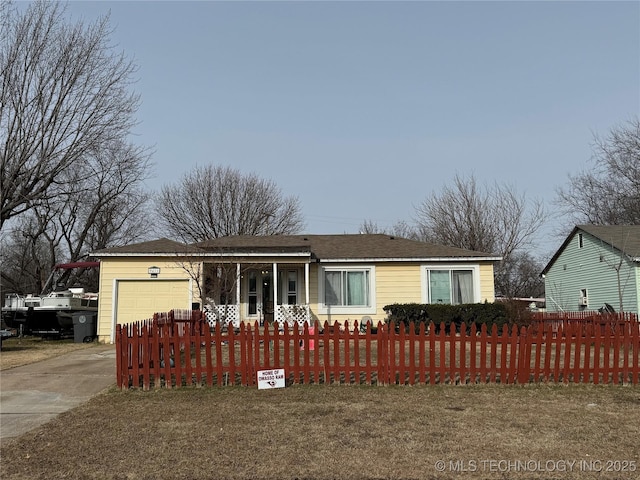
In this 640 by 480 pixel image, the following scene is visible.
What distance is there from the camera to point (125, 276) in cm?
1775

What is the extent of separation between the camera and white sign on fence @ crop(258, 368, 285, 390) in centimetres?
770

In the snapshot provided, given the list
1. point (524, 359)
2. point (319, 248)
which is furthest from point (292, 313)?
point (524, 359)

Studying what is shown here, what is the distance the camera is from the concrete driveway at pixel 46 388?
249 inches

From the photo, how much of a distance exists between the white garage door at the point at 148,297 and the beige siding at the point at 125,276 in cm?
3

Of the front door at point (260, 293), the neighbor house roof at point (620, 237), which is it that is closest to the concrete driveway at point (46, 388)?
the front door at point (260, 293)

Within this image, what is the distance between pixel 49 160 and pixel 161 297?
6.72 metres

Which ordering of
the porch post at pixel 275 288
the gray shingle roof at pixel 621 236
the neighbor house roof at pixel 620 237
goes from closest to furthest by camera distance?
the porch post at pixel 275 288 → the neighbor house roof at pixel 620 237 → the gray shingle roof at pixel 621 236

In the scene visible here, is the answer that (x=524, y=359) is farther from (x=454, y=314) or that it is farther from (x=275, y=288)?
(x=275, y=288)

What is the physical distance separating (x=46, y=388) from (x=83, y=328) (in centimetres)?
982

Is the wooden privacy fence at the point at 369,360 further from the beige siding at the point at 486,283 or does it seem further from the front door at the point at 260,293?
the front door at the point at 260,293

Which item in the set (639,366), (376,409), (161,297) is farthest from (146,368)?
(161,297)

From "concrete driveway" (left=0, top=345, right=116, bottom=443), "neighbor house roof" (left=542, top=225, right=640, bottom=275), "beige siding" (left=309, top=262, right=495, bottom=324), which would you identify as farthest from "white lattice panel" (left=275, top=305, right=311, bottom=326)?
"neighbor house roof" (left=542, top=225, right=640, bottom=275)

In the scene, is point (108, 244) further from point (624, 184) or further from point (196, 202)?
point (624, 184)

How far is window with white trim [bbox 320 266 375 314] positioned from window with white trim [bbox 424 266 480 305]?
2.10m
